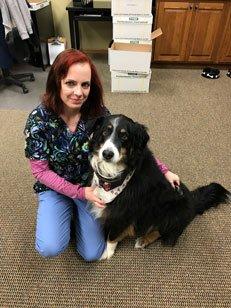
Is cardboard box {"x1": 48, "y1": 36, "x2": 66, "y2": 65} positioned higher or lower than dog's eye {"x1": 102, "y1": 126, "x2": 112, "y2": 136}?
lower

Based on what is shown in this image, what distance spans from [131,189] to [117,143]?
11.0 inches

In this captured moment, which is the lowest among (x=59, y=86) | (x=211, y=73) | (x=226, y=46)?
(x=211, y=73)

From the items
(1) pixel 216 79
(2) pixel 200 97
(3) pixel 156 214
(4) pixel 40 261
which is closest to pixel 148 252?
(3) pixel 156 214

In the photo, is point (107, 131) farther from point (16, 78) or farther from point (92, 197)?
point (16, 78)

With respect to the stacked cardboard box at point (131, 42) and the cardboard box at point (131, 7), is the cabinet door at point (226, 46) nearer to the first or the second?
the stacked cardboard box at point (131, 42)

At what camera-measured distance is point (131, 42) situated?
118 inches

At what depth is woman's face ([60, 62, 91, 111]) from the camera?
1146 millimetres

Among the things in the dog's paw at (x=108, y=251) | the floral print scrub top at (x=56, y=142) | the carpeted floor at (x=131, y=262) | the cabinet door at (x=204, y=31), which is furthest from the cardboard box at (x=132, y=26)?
the dog's paw at (x=108, y=251)

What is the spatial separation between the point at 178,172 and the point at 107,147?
3.70 ft

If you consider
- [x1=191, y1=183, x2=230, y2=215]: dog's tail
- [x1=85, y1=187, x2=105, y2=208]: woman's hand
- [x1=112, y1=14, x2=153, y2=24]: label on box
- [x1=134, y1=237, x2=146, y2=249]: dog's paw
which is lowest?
[x1=134, y1=237, x2=146, y2=249]: dog's paw

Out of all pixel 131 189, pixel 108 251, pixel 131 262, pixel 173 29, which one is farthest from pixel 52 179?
pixel 173 29

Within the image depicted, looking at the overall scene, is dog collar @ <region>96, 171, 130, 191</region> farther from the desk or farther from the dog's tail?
the desk

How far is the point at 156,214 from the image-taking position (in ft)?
4.48

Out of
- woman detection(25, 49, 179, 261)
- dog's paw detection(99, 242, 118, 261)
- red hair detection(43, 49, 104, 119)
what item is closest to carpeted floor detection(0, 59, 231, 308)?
dog's paw detection(99, 242, 118, 261)
